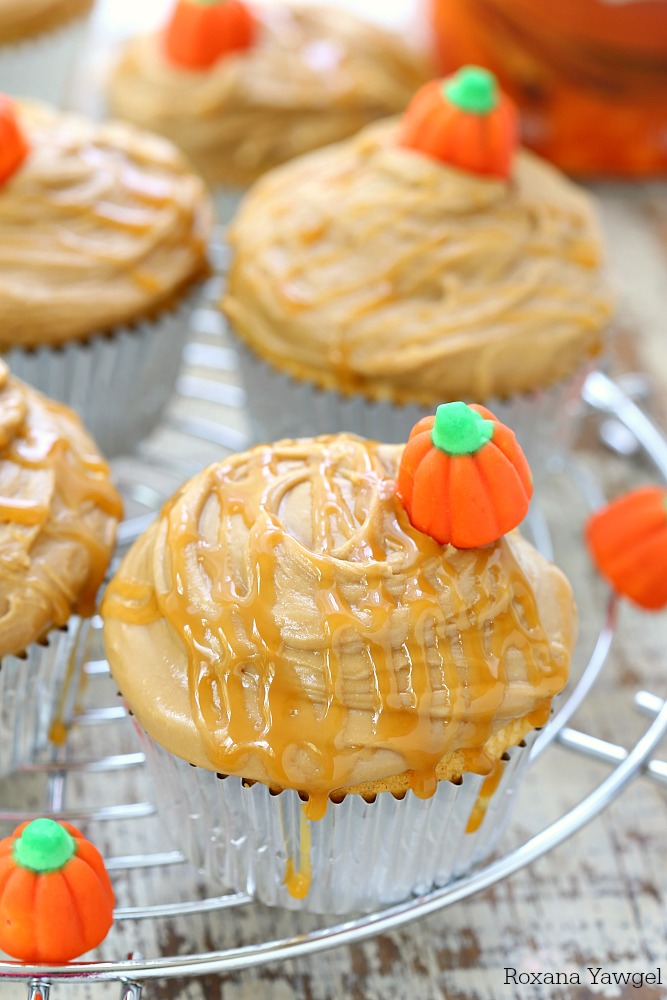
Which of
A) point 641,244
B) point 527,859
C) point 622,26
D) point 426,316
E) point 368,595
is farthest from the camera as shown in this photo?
point 641,244

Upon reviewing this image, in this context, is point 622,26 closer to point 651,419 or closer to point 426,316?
point 651,419

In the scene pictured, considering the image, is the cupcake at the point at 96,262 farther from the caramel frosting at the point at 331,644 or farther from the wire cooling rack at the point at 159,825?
the caramel frosting at the point at 331,644

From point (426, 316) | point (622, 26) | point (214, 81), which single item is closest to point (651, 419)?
point (426, 316)

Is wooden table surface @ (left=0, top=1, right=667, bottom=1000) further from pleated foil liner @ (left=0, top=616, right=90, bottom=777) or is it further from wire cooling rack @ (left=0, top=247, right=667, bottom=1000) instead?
pleated foil liner @ (left=0, top=616, right=90, bottom=777)

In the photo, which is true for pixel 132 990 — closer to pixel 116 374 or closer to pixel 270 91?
pixel 116 374

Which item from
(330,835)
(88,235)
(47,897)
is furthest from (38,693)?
(88,235)

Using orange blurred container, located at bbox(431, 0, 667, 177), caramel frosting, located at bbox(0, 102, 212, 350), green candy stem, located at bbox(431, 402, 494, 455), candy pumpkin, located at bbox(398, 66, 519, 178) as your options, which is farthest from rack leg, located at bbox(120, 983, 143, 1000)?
orange blurred container, located at bbox(431, 0, 667, 177)
